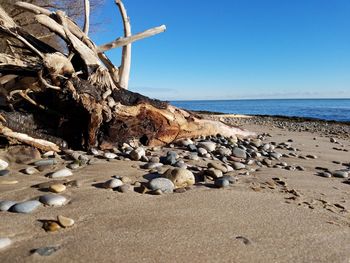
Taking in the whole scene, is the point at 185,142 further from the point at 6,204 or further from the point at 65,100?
the point at 6,204

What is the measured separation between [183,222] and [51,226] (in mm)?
778

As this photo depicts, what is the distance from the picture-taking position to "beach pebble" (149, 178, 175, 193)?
8.35ft

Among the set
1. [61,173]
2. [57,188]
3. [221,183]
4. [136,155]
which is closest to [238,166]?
[221,183]

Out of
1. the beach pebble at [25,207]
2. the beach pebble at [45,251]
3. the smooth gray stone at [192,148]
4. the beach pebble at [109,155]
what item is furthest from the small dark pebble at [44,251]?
the smooth gray stone at [192,148]

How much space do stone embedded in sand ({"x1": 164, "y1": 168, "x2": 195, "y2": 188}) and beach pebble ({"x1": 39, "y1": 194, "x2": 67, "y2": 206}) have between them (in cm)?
93

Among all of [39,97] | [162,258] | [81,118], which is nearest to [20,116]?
[39,97]

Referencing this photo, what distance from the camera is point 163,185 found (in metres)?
2.57

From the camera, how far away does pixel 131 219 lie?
6.56 feet

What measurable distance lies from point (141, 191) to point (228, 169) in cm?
125

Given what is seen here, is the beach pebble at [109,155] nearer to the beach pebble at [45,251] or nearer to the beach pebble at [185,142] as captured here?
the beach pebble at [185,142]

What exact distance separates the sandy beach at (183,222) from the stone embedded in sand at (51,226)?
23mm

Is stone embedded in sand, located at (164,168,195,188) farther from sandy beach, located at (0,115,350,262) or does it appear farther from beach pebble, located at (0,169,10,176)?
beach pebble, located at (0,169,10,176)

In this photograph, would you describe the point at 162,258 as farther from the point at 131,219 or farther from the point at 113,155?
the point at 113,155

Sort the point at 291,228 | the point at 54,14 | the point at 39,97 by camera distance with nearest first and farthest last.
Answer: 1. the point at 291,228
2. the point at 39,97
3. the point at 54,14
